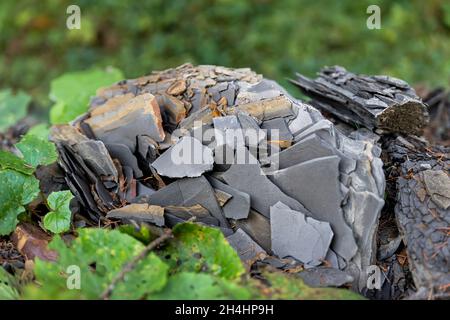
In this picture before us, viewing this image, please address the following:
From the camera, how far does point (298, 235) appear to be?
1982 millimetres

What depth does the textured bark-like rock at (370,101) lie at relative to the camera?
2291 mm

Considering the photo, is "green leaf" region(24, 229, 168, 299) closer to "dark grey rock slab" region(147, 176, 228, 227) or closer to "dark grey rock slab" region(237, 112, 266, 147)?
"dark grey rock slab" region(147, 176, 228, 227)

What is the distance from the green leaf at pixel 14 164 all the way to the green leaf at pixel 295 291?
0.96m

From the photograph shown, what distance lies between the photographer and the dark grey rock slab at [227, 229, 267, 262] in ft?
6.55

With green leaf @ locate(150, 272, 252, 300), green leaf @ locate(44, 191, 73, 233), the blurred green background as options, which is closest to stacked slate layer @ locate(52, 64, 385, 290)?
green leaf @ locate(44, 191, 73, 233)

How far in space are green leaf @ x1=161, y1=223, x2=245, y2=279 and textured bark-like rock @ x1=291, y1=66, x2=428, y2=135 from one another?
84 centimetres

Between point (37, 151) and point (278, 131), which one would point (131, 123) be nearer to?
point (37, 151)

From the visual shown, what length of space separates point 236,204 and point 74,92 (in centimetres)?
152

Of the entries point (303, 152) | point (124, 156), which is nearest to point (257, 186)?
point (303, 152)

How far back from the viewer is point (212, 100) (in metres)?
2.36

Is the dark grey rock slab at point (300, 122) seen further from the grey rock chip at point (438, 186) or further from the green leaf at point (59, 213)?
the green leaf at point (59, 213)

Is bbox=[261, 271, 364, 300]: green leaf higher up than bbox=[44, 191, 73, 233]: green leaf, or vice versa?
bbox=[44, 191, 73, 233]: green leaf
